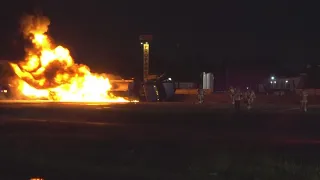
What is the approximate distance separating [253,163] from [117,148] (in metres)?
4.50

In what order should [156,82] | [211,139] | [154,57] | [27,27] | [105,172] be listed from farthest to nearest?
[154,57]
[27,27]
[156,82]
[211,139]
[105,172]

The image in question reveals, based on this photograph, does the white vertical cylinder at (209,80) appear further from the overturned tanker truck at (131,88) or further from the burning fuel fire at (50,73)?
the burning fuel fire at (50,73)

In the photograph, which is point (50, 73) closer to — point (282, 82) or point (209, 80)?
point (209, 80)

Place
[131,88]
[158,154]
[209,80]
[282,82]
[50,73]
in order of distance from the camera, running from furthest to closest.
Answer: [282,82] → [209,80] → [50,73] → [131,88] → [158,154]

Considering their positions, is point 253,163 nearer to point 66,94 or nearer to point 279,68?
point 66,94

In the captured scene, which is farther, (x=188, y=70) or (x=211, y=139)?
(x=188, y=70)

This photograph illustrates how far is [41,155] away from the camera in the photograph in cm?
1305

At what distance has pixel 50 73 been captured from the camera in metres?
65.4

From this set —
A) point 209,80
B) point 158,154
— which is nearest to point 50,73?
point 209,80

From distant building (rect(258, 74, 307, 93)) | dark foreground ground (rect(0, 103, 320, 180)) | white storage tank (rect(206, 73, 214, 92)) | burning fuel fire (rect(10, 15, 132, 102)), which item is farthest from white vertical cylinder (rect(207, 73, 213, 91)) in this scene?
dark foreground ground (rect(0, 103, 320, 180))

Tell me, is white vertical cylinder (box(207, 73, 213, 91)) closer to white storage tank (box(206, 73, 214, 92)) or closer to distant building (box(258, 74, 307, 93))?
white storage tank (box(206, 73, 214, 92))

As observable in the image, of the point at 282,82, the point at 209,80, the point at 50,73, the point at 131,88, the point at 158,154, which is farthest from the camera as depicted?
the point at 282,82

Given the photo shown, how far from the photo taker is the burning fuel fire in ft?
215

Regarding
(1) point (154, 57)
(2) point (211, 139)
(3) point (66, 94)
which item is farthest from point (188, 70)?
(2) point (211, 139)
